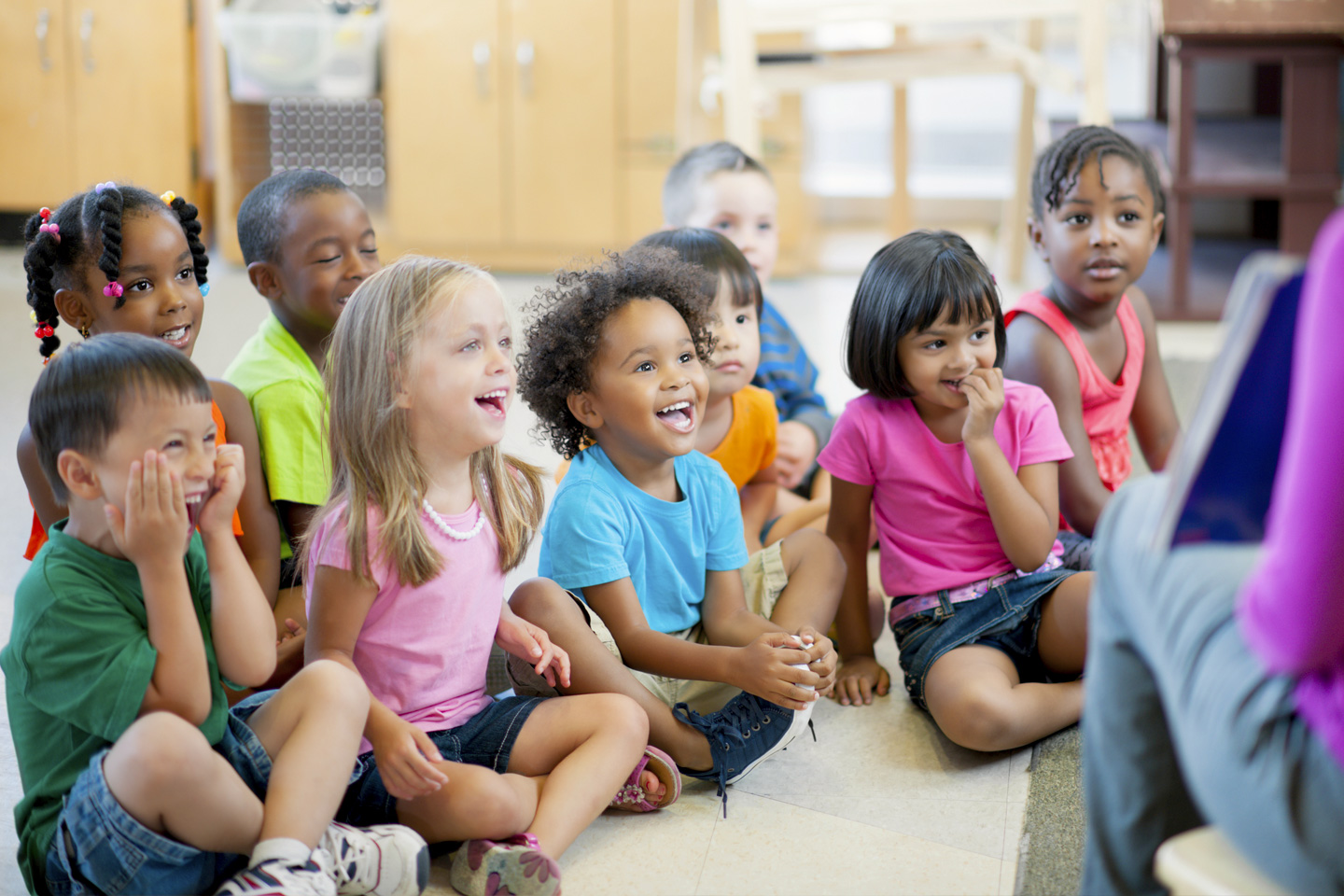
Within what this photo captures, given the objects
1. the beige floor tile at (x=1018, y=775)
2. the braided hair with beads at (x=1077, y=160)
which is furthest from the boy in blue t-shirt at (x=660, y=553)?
the braided hair with beads at (x=1077, y=160)

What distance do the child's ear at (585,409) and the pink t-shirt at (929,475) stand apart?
10.7 inches

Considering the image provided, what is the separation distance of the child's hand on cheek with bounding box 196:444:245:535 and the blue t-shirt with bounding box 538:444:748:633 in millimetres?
373

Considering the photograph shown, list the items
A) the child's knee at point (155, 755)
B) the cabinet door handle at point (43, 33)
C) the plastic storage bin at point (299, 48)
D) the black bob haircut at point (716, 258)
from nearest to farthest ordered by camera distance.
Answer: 1. the child's knee at point (155, 755)
2. the black bob haircut at point (716, 258)
3. the plastic storage bin at point (299, 48)
4. the cabinet door handle at point (43, 33)

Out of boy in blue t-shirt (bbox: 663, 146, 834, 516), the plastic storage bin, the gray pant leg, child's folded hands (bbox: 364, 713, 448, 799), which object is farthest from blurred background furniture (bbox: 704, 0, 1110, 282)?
the gray pant leg

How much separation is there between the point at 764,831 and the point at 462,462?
0.44 meters

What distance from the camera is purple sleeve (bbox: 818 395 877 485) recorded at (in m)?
1.39

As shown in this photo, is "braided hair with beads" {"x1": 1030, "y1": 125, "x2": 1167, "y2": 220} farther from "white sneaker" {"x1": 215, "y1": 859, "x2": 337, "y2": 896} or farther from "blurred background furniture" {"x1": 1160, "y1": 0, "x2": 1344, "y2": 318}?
"blurred background furniture" {"x1": 1160, "y1": 0, "x2": 1344, "y2": 318}

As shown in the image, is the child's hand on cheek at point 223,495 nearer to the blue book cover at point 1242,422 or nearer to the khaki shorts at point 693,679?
the khaki shorts at point 693,679

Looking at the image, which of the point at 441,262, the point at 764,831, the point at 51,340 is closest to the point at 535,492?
the point at 441,262

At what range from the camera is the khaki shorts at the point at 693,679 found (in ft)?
4.03

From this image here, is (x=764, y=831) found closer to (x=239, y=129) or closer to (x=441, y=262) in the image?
(x=441, y=262)

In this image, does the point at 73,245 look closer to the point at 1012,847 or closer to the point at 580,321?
the point at 580,321

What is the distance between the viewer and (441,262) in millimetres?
1164

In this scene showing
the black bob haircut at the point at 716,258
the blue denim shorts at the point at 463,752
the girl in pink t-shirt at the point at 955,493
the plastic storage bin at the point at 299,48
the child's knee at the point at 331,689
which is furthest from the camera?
the plastic storage bin at the point at 299,48
